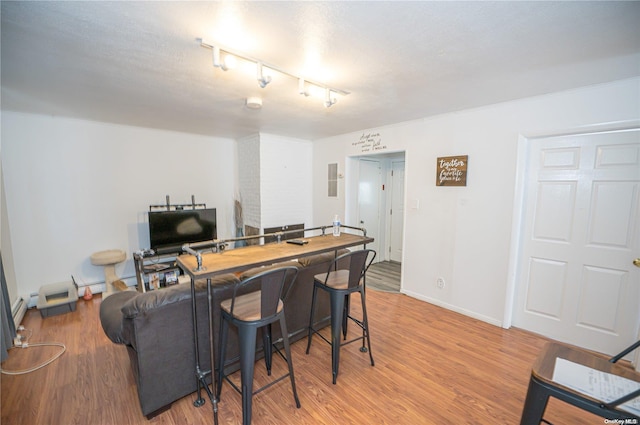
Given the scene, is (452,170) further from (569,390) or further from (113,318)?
(113,318)

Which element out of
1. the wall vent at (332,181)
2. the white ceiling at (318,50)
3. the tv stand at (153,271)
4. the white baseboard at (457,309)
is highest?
the white ceiling at (318,50)

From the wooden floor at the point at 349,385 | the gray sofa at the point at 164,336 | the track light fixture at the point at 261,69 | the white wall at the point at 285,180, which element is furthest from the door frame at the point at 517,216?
the white wall at the point at 285,180

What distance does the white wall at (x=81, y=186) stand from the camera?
3.20 m

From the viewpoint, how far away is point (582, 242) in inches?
96.0

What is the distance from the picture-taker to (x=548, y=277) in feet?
8.64

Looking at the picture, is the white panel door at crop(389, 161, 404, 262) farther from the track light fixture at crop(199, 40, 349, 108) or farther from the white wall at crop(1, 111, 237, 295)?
the white wall at crop(1, 111, 237, 295)

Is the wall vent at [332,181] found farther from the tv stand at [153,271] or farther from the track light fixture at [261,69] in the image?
the tv stand at [153,271]

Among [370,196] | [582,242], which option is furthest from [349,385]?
[370,196]

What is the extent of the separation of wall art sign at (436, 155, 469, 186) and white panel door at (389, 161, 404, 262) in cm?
180

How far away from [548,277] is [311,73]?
3012 mm

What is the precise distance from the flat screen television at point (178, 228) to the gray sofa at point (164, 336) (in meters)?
1.82

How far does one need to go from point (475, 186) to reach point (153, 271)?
4.23 meters

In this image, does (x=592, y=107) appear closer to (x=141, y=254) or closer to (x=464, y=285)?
(x=464, y=285)

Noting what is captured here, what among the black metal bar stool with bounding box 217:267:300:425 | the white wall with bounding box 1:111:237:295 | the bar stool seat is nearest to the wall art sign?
the bar stool seat
